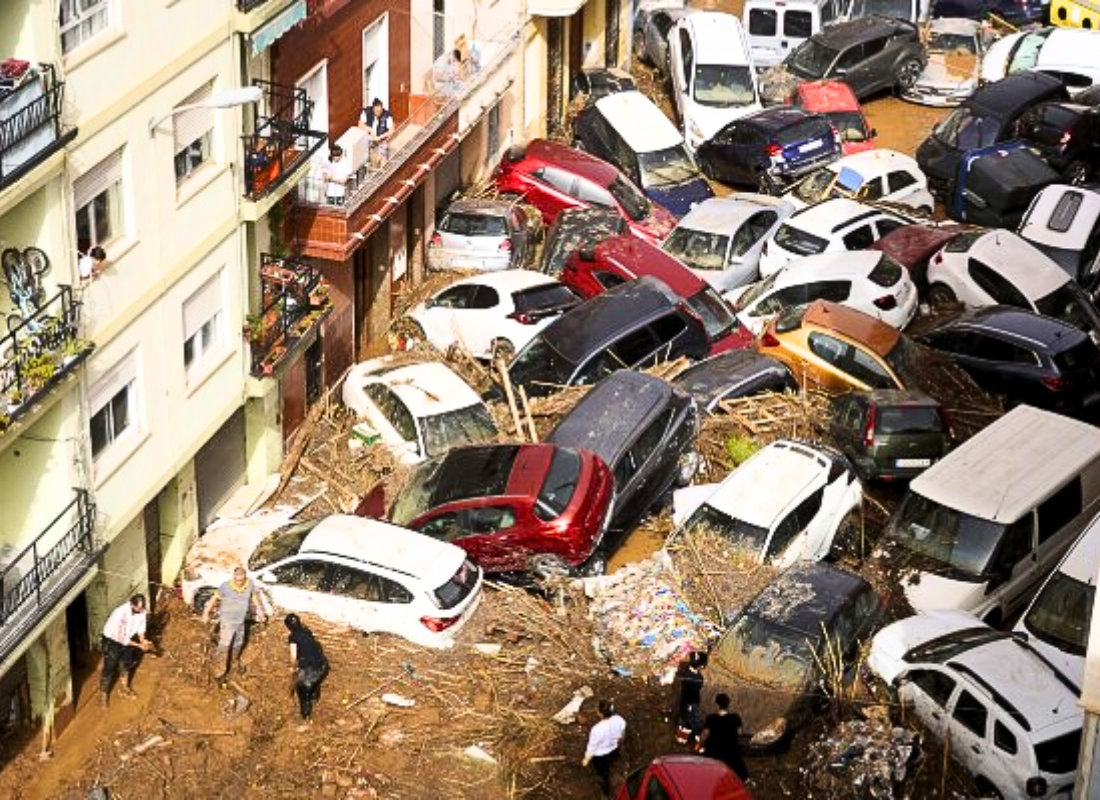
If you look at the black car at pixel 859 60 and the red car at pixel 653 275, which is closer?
the red car at pixel 653 275

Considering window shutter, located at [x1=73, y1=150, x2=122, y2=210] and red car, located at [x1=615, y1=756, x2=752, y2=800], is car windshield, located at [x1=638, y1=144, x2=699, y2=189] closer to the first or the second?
window shutter, located at [x1=73, y1=150, x2=122, y2=210]

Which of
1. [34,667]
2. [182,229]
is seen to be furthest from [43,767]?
[182,229]

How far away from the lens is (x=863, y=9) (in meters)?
49.1

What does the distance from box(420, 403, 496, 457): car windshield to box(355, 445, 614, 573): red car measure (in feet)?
6.70

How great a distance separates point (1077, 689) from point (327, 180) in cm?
1279

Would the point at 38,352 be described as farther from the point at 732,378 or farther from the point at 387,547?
the point at 732,378

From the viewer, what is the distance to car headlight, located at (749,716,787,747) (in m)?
24.1

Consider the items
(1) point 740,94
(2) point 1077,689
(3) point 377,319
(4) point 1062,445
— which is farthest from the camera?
(1) point 740,94

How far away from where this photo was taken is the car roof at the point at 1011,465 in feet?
89.5

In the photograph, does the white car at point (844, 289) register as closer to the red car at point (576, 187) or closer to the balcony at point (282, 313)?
the red car at point (576, 187)

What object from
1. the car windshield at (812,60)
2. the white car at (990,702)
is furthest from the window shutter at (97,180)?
the car windshield at (812,60)

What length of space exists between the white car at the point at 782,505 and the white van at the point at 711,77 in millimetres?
15734

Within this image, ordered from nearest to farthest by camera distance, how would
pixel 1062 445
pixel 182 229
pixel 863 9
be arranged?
1. pixel 182 229
2. pixel 1062 445
3. pixel 863 9

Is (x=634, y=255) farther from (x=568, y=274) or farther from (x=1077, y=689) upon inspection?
(x=1077, y=689)
